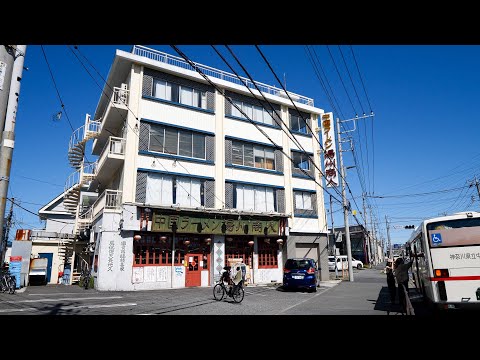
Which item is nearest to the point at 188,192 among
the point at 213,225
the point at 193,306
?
the point at 213,225

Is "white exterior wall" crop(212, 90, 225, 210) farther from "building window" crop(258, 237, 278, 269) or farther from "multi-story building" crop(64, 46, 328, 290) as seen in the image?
"building window" crop(258, 237, 278, 269)

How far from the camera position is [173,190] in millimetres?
20875

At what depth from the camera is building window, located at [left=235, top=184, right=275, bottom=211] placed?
23.6 metres

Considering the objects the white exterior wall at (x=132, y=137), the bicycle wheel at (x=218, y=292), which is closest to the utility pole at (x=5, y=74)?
the bicycle wheel at (x=218, y=292)

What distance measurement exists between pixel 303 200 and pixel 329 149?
470cm

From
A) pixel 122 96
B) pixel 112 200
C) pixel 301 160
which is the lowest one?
pixel 112 200

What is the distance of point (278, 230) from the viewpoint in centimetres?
2431

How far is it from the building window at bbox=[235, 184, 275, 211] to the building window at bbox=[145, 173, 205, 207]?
304 cm

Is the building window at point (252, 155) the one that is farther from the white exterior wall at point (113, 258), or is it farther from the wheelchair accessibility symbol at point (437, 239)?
the wheelchair accessibility symbol at point (437, 239)

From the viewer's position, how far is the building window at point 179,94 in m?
21.5

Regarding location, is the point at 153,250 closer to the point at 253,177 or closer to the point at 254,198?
the point at 254,198

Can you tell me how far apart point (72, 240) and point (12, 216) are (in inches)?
831
